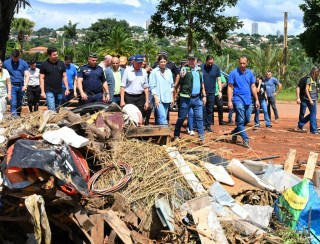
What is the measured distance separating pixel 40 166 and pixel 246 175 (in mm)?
2880

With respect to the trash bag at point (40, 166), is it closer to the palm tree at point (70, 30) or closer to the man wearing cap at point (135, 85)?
the man wearing cap at point (135, 85)

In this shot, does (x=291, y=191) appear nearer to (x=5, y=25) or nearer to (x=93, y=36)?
(x=5, y=25)

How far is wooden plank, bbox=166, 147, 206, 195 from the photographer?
624 centimetres

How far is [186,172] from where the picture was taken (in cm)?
639

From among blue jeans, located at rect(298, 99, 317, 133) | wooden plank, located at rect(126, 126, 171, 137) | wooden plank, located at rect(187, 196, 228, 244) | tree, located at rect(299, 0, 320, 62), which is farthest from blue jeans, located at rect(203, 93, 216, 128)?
tree, located at rect(299, 0, 320, 62)

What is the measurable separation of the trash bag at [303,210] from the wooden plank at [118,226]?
5.56ft

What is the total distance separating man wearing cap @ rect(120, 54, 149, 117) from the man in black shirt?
1.51m

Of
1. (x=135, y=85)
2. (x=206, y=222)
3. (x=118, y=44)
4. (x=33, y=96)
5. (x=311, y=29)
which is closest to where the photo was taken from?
(x=206, y=222)

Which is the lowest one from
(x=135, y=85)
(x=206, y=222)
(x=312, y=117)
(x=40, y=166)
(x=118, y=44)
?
(x=312, y=117)

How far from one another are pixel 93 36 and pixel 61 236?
77.9m

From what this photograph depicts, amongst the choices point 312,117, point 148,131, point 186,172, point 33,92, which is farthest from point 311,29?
point 186,172

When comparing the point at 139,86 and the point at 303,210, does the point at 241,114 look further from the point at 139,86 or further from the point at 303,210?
the point at 303,210

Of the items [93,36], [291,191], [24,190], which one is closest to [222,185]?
[291,191]

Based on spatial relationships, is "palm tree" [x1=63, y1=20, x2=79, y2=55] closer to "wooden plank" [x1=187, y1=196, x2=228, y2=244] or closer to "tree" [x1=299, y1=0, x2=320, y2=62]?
"tree" [x1=299, y1=0, x2=320, y2=62]
